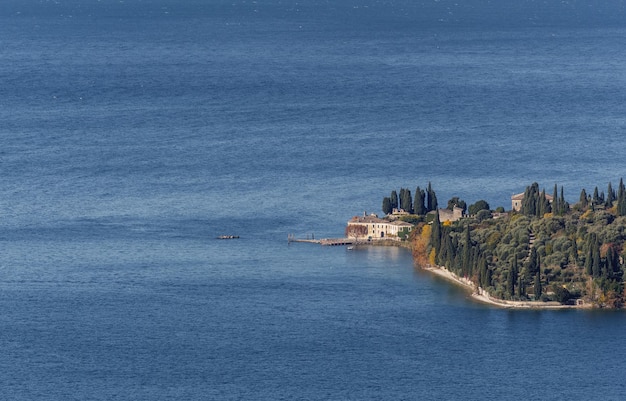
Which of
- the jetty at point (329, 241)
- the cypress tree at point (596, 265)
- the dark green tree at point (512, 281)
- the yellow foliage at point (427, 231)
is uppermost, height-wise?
the yellow foliage at point (427, 231)

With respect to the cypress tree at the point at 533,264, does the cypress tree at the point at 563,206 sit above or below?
above

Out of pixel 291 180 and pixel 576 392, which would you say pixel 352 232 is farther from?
pixel 576 392

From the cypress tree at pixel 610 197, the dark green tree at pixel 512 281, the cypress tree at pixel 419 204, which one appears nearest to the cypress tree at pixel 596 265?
the dark green tree at pixel 512 281

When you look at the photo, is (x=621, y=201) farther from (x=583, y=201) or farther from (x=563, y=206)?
(x=563, y=206)

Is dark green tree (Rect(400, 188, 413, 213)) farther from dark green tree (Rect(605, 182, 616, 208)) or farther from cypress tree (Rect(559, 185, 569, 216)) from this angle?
dark green tree (Rect(605, 182, 616, 208))

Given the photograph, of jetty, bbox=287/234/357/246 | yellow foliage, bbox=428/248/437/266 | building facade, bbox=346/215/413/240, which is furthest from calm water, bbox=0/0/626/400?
building facade, bbox=346/215/413/240

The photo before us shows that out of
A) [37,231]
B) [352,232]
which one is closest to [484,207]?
[352,232]

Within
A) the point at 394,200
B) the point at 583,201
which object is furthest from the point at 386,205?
the point at 583,201

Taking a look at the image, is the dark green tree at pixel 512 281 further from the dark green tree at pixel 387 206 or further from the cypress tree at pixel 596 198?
the dark green tree at pixel 387 206
